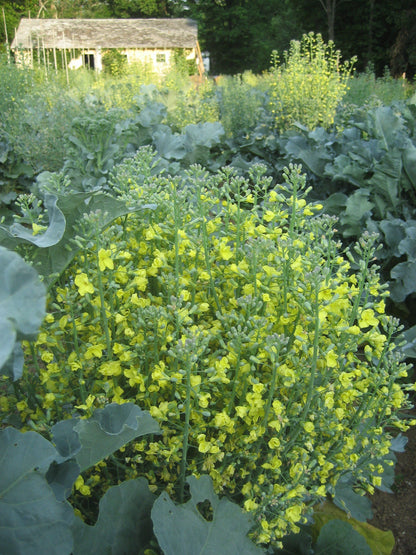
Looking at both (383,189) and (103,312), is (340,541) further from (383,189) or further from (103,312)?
(383,189)

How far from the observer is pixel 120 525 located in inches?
53.3

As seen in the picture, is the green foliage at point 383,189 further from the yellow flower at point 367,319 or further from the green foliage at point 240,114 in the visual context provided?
the green foliage at point 240,114

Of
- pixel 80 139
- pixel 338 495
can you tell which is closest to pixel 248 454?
pixel 338 495

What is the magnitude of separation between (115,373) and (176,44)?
38.9 m

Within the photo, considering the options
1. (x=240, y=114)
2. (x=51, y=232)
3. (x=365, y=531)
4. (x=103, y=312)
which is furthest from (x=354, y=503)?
(x=240, y=114)

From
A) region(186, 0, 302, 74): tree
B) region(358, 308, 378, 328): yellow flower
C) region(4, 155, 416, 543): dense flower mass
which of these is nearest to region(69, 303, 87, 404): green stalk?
region(4, 155, 416, 543): dense flower mass

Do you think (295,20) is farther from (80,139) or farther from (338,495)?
(338,495)

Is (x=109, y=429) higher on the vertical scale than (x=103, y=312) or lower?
lower

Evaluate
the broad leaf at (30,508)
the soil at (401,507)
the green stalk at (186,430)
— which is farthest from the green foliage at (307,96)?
the broad leaf at (30,508)

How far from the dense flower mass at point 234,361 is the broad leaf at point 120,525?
0.09 meters

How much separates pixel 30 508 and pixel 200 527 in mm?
433

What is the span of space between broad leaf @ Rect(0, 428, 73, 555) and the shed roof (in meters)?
37.9

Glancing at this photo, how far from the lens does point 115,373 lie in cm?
143

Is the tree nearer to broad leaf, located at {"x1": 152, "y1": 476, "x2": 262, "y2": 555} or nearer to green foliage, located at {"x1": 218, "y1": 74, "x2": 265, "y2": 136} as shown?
green foliage, located at {"x1": 218, "y1": 74, "x2": 265, "y2": 136}
